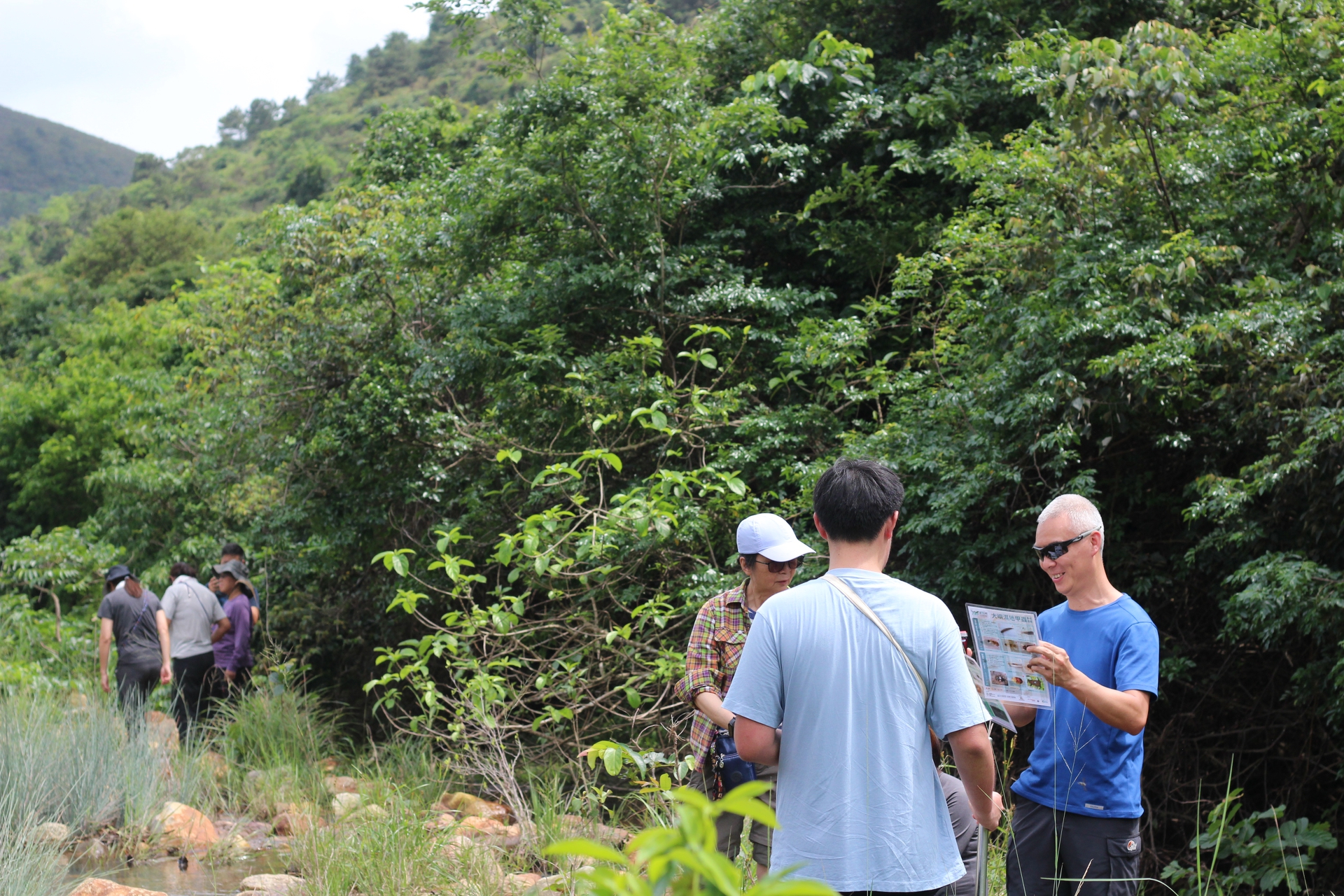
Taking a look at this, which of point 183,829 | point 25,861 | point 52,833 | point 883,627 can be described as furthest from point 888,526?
point 183,829

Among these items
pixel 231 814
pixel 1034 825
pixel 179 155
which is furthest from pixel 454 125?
pixel 179 155

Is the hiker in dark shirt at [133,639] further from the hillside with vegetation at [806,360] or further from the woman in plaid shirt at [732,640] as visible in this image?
the woman in plaid shirt at [732,640]

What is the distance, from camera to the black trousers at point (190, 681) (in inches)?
319

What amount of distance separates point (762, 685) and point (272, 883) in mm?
3451

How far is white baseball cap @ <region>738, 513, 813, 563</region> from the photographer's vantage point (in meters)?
3.26

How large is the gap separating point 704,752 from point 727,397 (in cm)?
374

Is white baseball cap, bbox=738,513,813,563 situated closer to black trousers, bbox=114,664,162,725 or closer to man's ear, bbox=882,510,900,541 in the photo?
man's ear, bbox=882,510,900,541

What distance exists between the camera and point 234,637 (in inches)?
333

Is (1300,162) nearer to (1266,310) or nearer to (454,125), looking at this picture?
(1266,310)

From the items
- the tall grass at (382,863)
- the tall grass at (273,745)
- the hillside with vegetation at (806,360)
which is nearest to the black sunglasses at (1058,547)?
the hillside with vegetation at (806,360)

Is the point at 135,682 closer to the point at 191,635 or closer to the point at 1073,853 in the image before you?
the point at 191,635

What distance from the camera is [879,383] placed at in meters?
6.66

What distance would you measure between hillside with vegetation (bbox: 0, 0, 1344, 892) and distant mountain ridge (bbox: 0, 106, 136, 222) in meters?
137

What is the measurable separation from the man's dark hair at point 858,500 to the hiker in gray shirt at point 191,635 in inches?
279
